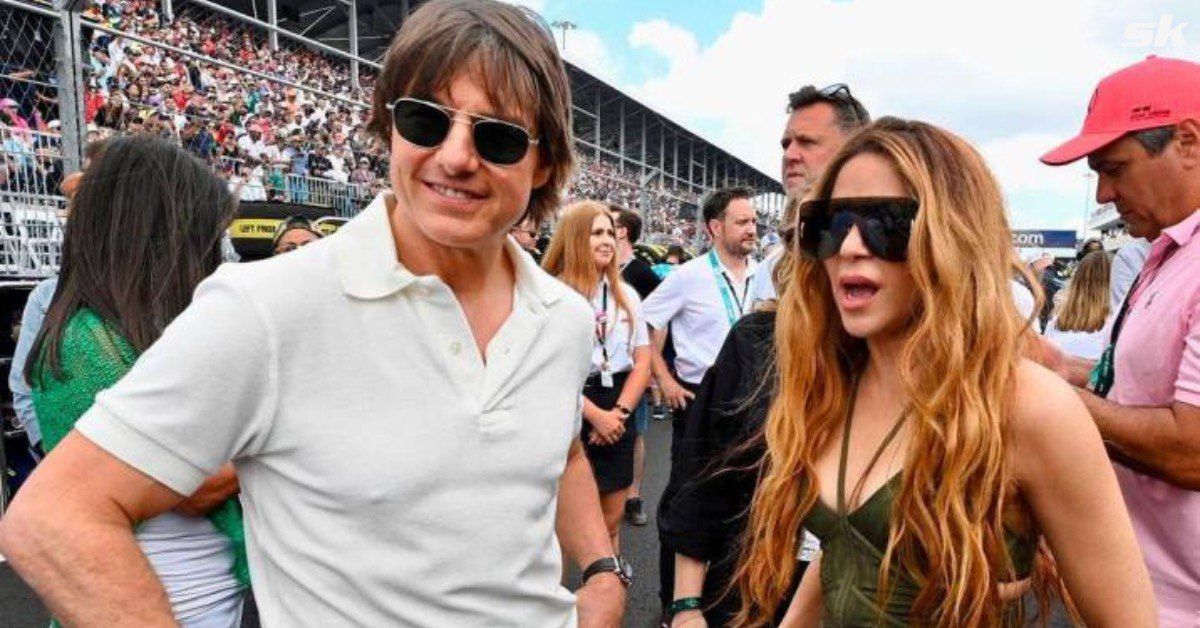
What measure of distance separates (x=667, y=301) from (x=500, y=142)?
3.53 metres

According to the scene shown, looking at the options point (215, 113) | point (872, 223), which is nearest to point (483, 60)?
point (872, 223)

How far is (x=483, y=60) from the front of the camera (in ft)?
4.23

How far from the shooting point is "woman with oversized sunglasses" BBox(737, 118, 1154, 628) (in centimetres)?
123

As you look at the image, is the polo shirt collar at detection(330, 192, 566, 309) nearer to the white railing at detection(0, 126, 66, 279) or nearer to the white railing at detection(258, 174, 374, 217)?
the white railing at detection(0, 126, 66, 279)

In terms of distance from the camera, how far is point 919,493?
1.28 m

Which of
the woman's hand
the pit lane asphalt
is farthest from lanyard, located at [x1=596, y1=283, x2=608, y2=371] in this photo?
the pit lane asphalt

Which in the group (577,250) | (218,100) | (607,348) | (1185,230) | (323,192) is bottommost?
(607,348)

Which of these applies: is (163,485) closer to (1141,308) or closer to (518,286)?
(518,286)

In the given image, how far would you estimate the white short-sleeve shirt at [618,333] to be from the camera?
4422mm

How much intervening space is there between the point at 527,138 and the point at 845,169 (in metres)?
0.63

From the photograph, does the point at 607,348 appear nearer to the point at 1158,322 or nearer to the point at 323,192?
the point at 1158,322

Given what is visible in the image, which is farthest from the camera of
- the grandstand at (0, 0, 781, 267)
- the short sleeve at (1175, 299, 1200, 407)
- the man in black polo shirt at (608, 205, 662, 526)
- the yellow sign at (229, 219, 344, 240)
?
the yellow sign at (229, 219, 344, 240)

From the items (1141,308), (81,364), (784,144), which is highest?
(784,144)

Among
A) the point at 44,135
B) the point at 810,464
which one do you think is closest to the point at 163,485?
the point at 810,464
